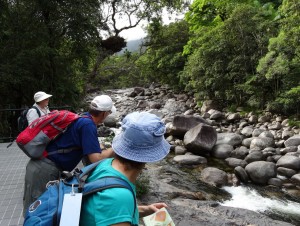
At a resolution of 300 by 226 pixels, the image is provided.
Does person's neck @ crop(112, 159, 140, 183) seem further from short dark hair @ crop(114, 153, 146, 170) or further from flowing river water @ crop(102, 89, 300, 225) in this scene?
flowing river water @ crop(102, 89, 300, 225)

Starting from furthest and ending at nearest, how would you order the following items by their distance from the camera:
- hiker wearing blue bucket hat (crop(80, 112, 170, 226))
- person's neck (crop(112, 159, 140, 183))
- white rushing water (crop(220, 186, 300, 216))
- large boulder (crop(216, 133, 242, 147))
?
1. large boulder (crop(216, 133, 242, 147))
2. white rushing water (crop(220, 186, 300, 216))
3. person's neck (crop(112, 159, 140, 183))
4. hiker wearing blue bucket hat (crop(80, 112, 170, 226))

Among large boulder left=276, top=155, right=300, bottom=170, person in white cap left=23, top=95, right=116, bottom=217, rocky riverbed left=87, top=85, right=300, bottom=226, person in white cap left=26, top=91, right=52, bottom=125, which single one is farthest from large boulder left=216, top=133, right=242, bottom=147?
person in white cap left=23, top=95, right=116, bottom=217

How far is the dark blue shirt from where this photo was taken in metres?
2.30

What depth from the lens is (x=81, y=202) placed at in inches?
49.3

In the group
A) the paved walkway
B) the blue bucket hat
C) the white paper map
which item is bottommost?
the paved walkway

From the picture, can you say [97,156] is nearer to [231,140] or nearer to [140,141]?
[140,141]

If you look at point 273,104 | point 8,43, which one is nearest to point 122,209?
point 8,43

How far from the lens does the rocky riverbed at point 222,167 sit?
5.74 metres

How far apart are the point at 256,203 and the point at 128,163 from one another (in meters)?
6.68

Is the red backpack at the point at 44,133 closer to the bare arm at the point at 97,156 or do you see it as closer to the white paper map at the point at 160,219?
the bare arm at the point at 97,156

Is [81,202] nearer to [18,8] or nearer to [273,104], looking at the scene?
[18,8]

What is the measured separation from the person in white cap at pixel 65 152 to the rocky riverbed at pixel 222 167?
319 centimetres

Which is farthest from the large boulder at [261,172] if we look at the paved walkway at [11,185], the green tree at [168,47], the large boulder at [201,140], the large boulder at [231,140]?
the green tree at [168,47]

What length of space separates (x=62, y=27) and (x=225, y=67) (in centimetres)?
905
